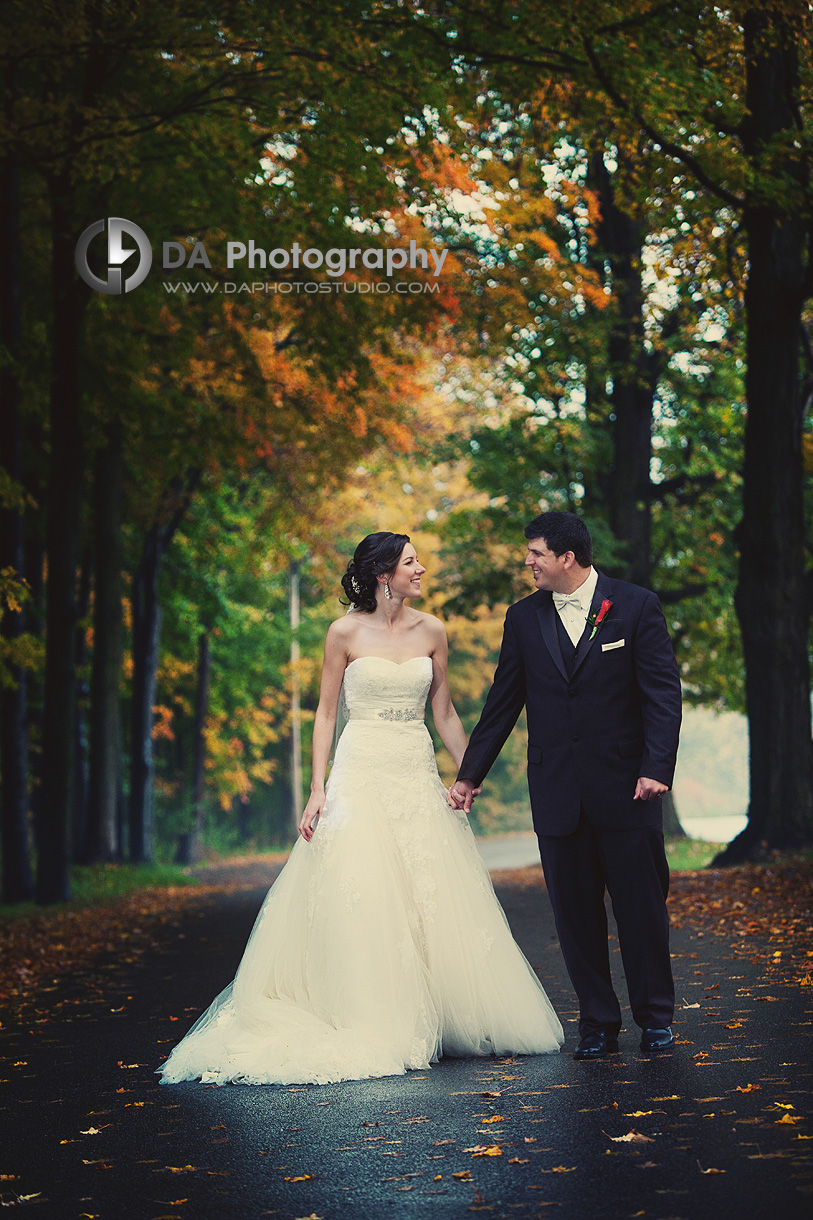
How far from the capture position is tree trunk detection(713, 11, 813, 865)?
15.4m

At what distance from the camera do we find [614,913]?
6043 millimetres

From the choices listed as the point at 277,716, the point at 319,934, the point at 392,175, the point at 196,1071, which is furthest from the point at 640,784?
the point at 277,716

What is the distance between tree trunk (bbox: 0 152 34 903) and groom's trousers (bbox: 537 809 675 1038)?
1063cm

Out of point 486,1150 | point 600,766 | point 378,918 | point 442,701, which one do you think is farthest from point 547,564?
point 486,1150

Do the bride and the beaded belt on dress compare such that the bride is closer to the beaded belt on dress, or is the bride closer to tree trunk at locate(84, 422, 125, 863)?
the beaded belt on dress

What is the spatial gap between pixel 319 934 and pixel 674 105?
9.66 metres

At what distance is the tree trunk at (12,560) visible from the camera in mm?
16094

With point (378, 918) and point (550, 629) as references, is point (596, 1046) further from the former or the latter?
point (550, 629)

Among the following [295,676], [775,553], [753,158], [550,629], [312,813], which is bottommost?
[312,813]

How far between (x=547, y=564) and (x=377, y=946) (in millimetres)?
2080

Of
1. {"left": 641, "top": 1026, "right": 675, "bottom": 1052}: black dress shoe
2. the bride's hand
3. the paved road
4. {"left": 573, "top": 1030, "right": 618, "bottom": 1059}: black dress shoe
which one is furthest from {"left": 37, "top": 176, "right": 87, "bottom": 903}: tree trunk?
{"left": 641, "top": 1026, "right": 675, "bottom": 1052}: black dress shoe

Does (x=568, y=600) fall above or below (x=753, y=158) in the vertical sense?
below

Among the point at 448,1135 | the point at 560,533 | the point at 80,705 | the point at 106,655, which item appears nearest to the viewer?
the point at 448,1135

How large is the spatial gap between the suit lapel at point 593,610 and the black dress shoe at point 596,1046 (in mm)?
1651
